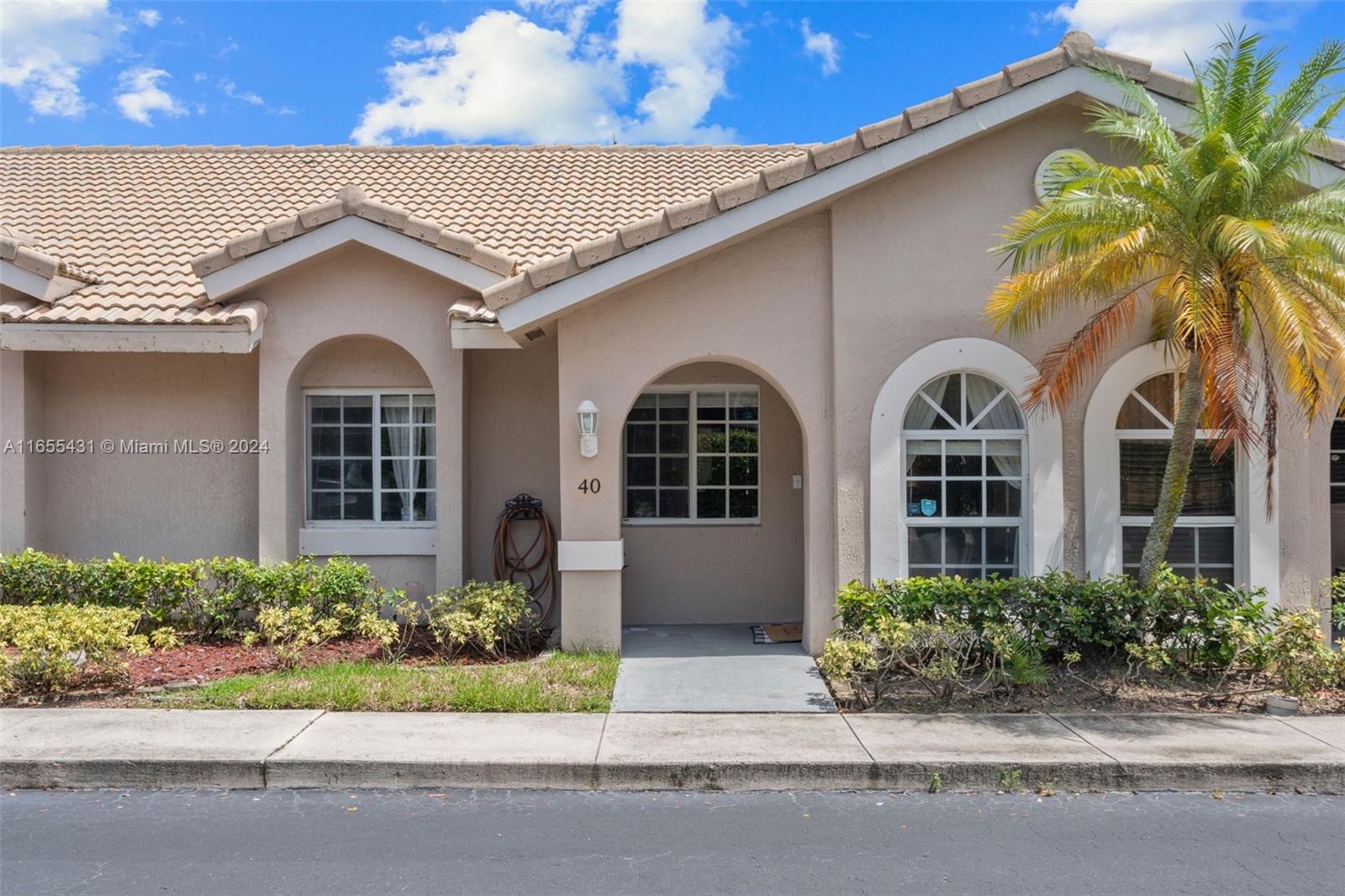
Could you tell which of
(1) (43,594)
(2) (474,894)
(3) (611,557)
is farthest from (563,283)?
(1) (43,594)

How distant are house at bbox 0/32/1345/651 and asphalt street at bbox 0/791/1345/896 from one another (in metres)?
Result: 3.24

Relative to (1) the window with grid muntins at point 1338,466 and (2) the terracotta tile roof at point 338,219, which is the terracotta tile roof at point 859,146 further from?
(1) the window with grid muntins at point 1338,466

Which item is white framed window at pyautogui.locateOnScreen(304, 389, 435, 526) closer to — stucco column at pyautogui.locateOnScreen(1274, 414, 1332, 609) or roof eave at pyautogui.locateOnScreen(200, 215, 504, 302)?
roof eave at pyautogui.locateOnScreen(200, 215, 504, 302)

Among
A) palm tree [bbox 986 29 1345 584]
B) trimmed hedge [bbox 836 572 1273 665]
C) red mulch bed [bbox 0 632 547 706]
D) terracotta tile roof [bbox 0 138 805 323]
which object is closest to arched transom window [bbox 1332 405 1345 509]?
palm tree [bbox 986 29 1345 584]

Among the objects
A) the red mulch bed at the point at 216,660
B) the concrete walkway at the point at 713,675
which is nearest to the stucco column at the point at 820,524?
the concrete walkway at the point at 713,675

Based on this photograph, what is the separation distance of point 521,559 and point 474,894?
20.5 ft

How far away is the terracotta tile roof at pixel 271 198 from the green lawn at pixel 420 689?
3.82 m

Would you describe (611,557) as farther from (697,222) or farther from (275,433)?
(275,433)

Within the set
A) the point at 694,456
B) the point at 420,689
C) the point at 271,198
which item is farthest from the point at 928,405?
the point at 271,198

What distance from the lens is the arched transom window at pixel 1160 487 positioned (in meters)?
8.95

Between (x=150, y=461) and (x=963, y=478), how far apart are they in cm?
849

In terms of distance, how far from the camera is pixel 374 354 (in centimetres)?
1088

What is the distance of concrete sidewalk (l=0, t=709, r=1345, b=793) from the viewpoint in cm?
632

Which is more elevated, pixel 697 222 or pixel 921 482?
pixel 697 222
